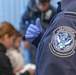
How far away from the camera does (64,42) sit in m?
0.76

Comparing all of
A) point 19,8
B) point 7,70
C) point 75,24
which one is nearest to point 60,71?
point 75,24

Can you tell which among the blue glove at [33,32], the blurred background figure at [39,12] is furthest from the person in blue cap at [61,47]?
the blurred background figure at [39,12]

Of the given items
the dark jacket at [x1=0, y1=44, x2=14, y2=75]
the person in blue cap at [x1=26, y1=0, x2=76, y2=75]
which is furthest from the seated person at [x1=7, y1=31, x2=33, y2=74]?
the person in blue cap at [x1=26, y1=0, x2=76, y2=75]

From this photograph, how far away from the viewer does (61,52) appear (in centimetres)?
77

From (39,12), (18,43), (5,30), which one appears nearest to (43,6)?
(39,12)

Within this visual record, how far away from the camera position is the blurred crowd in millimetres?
1660

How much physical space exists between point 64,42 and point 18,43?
1645mm

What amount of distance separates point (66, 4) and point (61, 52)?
0.19 m

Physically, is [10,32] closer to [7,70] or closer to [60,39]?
[7,70]

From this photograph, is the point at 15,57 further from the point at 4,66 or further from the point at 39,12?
the point at 39,12

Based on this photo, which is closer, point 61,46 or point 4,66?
point 61,46

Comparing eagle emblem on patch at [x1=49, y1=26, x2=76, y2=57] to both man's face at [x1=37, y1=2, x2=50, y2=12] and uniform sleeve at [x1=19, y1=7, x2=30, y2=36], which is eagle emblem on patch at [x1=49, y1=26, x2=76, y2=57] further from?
uniform sleeve at [x1=19, y1=7, x2=30, y2=36]

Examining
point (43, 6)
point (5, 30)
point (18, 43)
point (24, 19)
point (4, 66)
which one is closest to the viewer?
point (4, 66)

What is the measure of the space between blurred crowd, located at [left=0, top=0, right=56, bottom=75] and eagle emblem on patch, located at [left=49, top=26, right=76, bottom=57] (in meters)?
0.88
